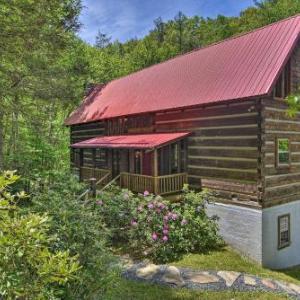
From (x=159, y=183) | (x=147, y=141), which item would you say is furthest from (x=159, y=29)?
(x=159, y=183)

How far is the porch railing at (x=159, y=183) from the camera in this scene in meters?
14.6

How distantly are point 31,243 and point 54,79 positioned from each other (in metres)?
20.0

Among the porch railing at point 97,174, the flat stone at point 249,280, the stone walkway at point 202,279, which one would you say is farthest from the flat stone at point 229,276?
the porch railing at point 97,174

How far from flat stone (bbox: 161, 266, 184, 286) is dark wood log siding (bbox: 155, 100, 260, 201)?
4.33 metres

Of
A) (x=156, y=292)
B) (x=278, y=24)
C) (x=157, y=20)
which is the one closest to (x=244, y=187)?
(x=156, y=292)

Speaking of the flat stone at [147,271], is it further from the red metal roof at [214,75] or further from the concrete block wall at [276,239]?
the red metal roof at [214,75]

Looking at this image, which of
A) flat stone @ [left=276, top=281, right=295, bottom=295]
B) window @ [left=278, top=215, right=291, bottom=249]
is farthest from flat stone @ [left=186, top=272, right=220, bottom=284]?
window @ [left=278, top=215, right=291, bottom=249]

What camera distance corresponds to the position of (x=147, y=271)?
10.3m

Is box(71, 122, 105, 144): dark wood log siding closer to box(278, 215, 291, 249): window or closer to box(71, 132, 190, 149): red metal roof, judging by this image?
box(71, 132, 190, 149): red metal roof

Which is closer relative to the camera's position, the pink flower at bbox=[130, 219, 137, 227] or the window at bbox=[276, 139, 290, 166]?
the pink flower at bbox=[130, 219, 137, 227]

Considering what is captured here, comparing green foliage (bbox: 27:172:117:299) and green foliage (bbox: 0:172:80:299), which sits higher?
green foliage (bbox: 0:172:80:299)

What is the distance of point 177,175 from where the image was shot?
15.1m

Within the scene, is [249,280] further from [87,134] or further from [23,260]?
[87,134]

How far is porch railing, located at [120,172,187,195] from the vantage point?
47.9 ft
